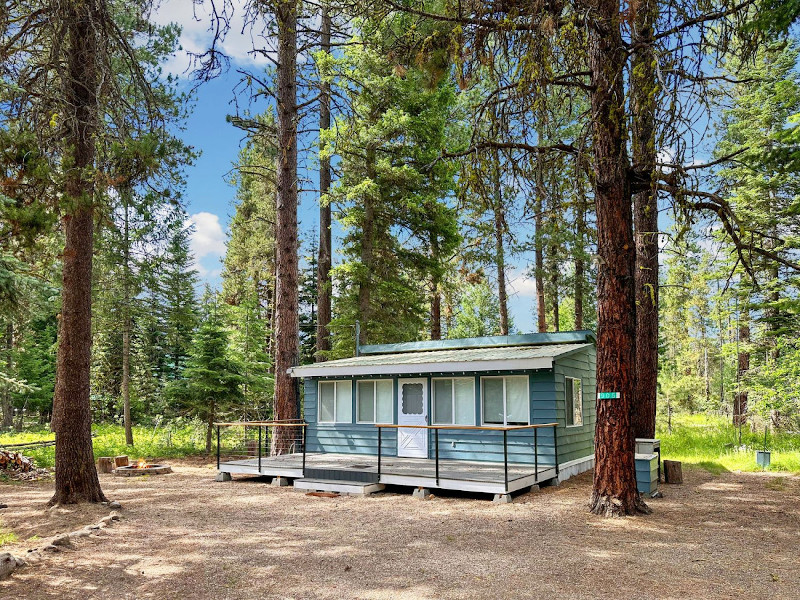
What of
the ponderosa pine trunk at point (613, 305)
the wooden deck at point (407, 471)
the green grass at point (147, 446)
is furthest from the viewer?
the green grass at point (147, 446)

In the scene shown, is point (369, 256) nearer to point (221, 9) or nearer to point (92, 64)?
point (92, 64)

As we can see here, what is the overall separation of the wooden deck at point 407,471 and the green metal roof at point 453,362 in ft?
5.99

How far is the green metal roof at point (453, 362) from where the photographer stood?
10984 millimetres

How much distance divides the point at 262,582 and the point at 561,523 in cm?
395

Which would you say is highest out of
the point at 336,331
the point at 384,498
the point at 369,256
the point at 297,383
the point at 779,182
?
the point at 779,182

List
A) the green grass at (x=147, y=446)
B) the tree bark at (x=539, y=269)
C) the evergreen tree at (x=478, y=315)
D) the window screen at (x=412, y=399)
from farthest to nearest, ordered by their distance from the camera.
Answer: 1. the evergreen tree at (x=478, y=315)
2. the tree bark at (x=539, y=269)
3. the green grass at (x=147, y=446)
4. the window screen at (x=412, y=399)

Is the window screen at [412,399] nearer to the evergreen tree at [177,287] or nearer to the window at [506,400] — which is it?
the window at [506,400]

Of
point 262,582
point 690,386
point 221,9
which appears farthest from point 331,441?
point 690,386

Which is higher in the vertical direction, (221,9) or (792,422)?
(221,9)

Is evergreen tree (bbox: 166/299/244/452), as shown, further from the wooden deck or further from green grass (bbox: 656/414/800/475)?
green grass (bbox: 656/414/800/475)

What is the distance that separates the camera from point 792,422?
728 inches

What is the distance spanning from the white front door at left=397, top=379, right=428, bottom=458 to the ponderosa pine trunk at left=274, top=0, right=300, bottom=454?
2.85 m

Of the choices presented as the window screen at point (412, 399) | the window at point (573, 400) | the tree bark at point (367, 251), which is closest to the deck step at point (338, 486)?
the window screen at point (412, 399)

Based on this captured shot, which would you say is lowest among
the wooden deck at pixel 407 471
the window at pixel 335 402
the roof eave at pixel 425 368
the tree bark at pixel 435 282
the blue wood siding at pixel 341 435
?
the wooden deck at pixel 407 471
